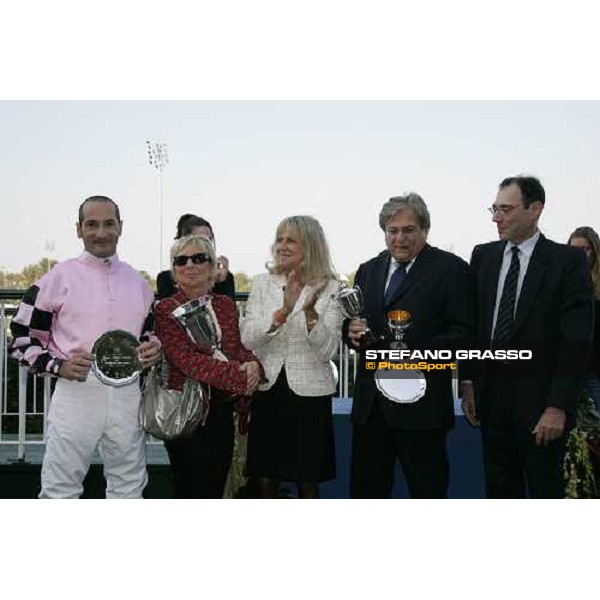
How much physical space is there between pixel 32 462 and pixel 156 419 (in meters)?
1.15

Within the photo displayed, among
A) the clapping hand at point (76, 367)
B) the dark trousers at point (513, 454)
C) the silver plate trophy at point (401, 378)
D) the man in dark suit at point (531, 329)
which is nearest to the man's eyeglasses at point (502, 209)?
the man in dark suit at point (531, 329)

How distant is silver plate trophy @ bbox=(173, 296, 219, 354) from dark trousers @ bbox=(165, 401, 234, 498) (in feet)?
0.87

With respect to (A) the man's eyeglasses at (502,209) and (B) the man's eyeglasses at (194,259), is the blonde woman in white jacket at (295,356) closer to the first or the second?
(B) the man's eyeglasses at (194,259)

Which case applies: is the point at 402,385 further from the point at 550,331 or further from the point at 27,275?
the point at 27,275

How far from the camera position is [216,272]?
13.0ft

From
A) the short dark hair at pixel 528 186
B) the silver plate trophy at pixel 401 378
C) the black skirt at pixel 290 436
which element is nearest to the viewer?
the short dark hair at pixel 528 186

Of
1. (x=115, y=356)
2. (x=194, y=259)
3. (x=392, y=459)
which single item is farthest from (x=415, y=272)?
(x=115, y=356)

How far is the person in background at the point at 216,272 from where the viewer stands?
390 cm

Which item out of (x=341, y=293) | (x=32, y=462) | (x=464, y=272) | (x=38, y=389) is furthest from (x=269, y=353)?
(x=38, y=389)

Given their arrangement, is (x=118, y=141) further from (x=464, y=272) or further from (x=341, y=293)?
(x=464, y=272)

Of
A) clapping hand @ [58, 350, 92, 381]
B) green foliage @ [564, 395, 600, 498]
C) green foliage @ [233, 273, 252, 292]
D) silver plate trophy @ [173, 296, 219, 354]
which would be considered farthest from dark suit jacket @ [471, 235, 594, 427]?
clapping hand @ [58, 350, 92, 381]

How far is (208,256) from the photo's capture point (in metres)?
3.93
